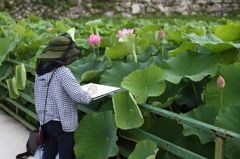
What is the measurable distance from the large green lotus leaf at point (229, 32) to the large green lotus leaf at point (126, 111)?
2.38ft

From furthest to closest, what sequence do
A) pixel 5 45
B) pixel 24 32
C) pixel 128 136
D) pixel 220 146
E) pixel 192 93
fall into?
pixel 24 32 → pixel 5 45 → pixel 192 93 → pixel 128 136 → pixel 220 146

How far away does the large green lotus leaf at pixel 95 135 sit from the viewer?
147 centimetres

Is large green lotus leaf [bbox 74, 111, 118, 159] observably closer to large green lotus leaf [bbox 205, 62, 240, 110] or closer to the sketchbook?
the sketchbook

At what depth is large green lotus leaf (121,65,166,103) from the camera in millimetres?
1447

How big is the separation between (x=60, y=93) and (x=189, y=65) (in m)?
0.66

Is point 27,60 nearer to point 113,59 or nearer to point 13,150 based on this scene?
point 13,150

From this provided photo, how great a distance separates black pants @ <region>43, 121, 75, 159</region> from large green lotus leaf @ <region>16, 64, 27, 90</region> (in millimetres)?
618

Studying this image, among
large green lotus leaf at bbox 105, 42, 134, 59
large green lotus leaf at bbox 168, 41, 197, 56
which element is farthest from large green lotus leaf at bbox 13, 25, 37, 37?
large green lotus leaf at bbox 168, 41, 197, 56

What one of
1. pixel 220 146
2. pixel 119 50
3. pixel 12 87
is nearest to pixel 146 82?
pixel 119 50

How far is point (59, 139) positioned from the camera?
5.30 ft

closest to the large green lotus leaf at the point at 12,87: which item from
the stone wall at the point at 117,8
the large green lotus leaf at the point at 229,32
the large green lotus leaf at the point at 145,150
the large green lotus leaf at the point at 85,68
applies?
the large green lotus leaf at the point at 85,68

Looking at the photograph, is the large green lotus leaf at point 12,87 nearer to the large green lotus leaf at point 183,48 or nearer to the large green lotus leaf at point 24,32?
the large green lotus leaf at point 24,32

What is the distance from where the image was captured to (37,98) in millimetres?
1644

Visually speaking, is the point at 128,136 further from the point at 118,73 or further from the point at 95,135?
the point at 118,73
